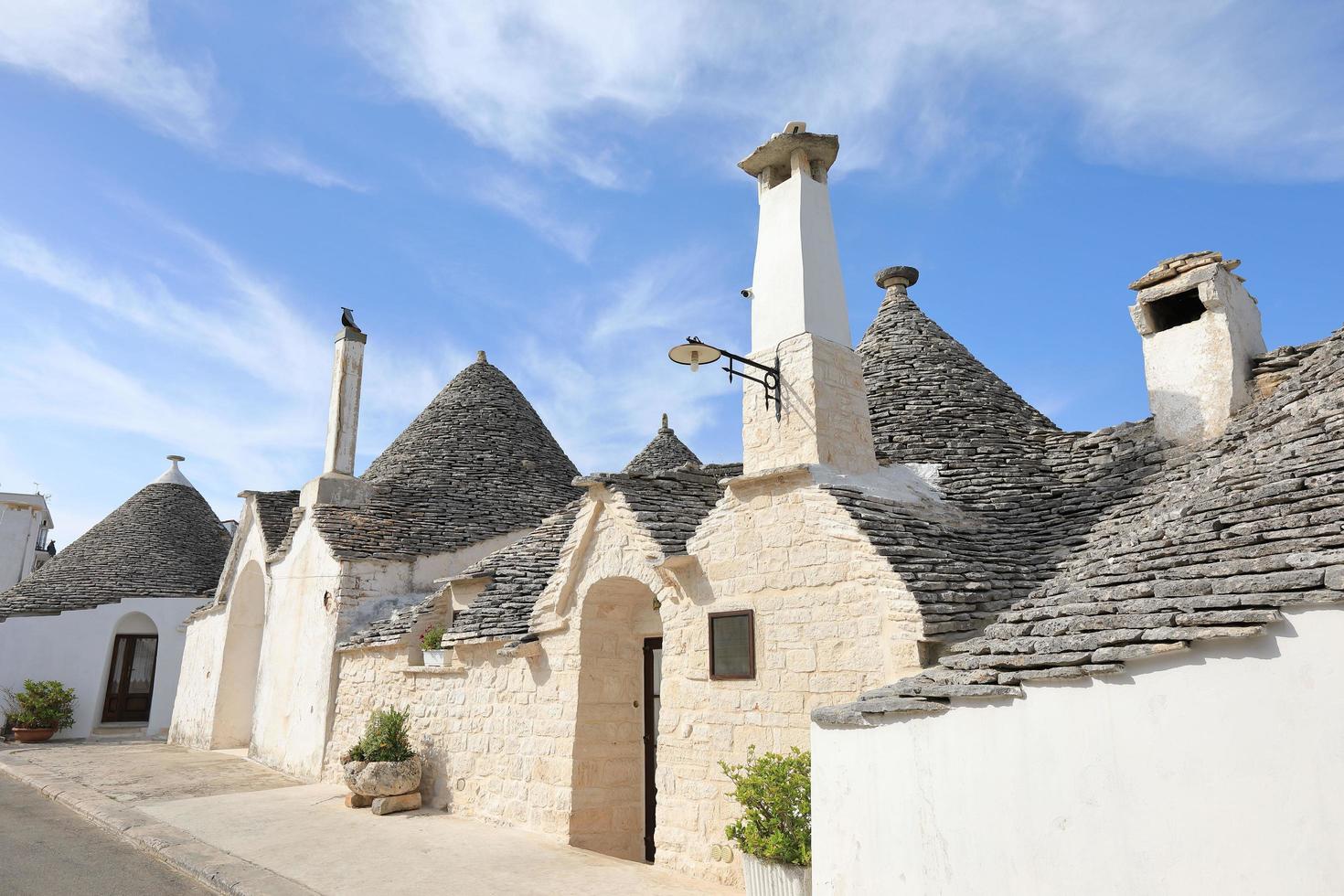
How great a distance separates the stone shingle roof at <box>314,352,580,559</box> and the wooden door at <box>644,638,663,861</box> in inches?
232

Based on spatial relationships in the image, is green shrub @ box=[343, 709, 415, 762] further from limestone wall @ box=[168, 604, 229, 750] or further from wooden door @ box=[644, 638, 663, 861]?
limestone wall @ box=[168, 604, 229, 750]

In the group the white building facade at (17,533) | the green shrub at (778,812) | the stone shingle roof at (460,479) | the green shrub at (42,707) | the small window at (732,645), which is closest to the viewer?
the green shrub at (778,812)

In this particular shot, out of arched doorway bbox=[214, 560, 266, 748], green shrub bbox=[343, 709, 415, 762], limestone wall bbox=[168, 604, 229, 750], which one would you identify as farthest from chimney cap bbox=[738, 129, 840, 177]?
limestone wall bbox=[168, 604, 229, 750]

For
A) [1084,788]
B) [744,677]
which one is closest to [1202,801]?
[1084,788]

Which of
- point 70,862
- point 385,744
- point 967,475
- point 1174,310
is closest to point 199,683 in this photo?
point 385,744

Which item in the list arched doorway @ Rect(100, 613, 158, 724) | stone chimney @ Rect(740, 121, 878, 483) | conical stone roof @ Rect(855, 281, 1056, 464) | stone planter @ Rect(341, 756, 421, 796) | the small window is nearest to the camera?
the small window

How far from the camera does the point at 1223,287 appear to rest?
7.79m

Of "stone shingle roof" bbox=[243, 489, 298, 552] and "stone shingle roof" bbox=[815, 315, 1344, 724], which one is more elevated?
"stone shingle roof" bbox=[243, 489, 298, 552]

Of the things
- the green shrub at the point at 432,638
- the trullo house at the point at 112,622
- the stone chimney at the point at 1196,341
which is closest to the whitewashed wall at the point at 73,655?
the trullo house at the point at 112,622

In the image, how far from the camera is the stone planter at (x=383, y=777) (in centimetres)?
905

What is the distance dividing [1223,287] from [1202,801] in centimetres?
597

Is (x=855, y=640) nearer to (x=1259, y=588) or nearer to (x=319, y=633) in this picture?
(x=1259, y=588)

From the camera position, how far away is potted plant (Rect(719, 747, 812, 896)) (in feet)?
16.9

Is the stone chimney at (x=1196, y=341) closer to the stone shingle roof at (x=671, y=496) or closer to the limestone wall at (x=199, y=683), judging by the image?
the stone shingle roof at (x=671, y=496)
